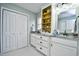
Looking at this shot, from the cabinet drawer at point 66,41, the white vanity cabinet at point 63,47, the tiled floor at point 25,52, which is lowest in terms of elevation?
the tiled floor at point 25,52

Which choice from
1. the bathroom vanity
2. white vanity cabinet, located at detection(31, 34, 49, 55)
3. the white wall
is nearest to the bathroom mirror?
the bathroom vanity

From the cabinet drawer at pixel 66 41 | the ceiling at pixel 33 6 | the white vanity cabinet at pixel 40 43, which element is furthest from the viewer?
the white vanity cabinet at pixel 40 43

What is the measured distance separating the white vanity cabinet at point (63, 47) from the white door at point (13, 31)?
17.5 inches

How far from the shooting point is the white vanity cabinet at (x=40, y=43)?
126cm

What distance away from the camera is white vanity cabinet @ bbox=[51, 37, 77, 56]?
104 centimetres

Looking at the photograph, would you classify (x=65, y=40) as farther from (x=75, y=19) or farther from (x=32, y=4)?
(x=32, y=4)

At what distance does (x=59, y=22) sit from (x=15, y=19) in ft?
2.35

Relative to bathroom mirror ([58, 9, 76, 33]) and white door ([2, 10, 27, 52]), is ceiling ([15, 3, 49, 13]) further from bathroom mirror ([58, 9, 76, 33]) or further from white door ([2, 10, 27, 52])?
bathroom mirror ([58, 9, 76, 33])

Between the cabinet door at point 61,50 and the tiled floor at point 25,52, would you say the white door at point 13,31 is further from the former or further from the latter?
the cabinet door at point 61,50

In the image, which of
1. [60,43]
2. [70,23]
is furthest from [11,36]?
[70,23]

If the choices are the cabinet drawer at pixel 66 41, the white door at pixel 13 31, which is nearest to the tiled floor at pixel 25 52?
the white door at pixel 13 31

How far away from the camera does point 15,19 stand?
116cm

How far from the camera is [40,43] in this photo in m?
1.34

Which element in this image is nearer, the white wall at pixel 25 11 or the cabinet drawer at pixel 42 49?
the white wall at pixel 25 11
